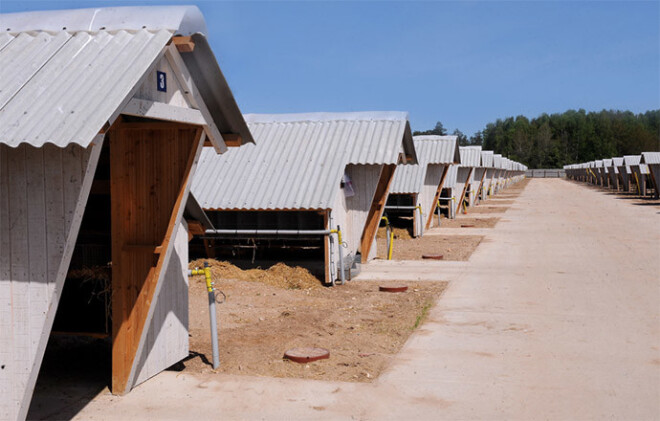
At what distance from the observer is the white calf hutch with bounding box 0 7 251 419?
18.6 ft

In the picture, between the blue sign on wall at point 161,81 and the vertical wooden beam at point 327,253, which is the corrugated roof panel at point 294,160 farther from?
the blue sign on wall at point 161,81

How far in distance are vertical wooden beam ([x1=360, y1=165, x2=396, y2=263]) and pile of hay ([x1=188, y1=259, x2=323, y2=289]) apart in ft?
11.8

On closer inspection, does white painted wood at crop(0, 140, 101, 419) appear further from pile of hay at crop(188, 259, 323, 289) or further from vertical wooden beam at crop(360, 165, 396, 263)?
vertical wooden beam at crop(360, 165, 396, 263)

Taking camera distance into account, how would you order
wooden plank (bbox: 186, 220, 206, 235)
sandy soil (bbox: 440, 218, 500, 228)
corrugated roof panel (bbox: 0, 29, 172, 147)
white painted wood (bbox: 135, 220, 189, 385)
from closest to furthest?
corrugated roof panel (bbox: 0, 29, 172, 147)
white painted wood (bbox: 135, 220, 189, 385)
wooden plank (bbox: 186, 220, 206, 235)
sandy soil (bbox: 440, 218, 500, 228)

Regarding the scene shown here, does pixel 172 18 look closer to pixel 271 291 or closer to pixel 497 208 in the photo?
pixel 271 291

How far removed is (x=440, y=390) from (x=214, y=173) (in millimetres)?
10247

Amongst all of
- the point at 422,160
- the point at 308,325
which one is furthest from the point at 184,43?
the point at 422,160

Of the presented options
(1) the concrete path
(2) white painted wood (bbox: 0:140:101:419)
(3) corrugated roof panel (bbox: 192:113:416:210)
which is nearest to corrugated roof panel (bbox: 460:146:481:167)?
(3) corrugated roof panel (bbox: 192:113:416:210)

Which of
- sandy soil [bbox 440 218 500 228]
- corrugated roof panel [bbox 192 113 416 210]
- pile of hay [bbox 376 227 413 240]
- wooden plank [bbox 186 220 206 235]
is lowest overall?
sandy soil [bbox 440 218 500 228]

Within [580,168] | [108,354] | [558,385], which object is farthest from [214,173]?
[580,168]

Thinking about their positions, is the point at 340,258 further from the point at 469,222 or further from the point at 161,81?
the point at 469,222

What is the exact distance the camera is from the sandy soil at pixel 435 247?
2017 centimetres

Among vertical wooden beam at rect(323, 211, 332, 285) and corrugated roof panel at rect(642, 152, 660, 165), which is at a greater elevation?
corrugated roof panel at rect(642, 152, 660, 165)

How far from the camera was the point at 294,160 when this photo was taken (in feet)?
53.2
